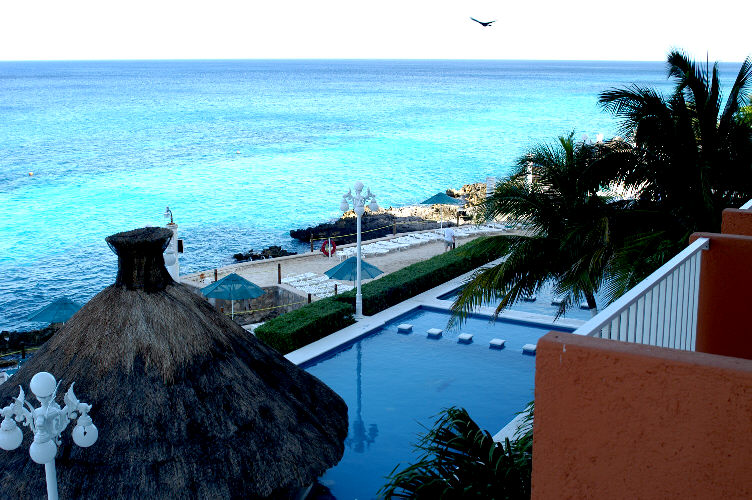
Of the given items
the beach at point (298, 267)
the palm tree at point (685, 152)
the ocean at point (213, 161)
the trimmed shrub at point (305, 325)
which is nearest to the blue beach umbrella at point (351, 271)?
the trimmed shrub at point (305, 325)

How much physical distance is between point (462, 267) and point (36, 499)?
15.5 meters

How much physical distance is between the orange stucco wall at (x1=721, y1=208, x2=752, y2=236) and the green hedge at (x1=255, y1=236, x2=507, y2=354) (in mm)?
6202

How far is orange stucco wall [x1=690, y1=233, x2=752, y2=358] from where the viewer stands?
529 centimetres

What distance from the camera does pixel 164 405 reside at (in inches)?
341

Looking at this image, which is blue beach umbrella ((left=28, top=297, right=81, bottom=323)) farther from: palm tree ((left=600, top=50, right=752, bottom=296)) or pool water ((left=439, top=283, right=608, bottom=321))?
palm tree ((left=600, top=50, right=752, bottom=296))

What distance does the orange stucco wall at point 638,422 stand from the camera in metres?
3.12

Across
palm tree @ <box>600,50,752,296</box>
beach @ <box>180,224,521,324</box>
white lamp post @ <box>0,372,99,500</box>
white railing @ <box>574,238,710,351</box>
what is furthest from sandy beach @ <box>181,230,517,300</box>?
white railing @ <box>574,238,710,351</box>

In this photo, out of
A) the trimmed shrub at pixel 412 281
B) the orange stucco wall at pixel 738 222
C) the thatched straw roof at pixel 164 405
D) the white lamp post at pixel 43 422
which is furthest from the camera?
the trimmed shrub at pixel 412 281

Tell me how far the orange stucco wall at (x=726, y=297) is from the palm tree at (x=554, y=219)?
5775 mm

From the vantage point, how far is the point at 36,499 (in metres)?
8.03

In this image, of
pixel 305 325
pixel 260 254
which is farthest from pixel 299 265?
pixel 305 325

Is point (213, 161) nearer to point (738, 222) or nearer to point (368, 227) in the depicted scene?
point (368, 227)

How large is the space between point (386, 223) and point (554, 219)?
31.2 m

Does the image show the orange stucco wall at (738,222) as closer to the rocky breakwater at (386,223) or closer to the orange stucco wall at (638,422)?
the orange stucco wall at (638,422)
